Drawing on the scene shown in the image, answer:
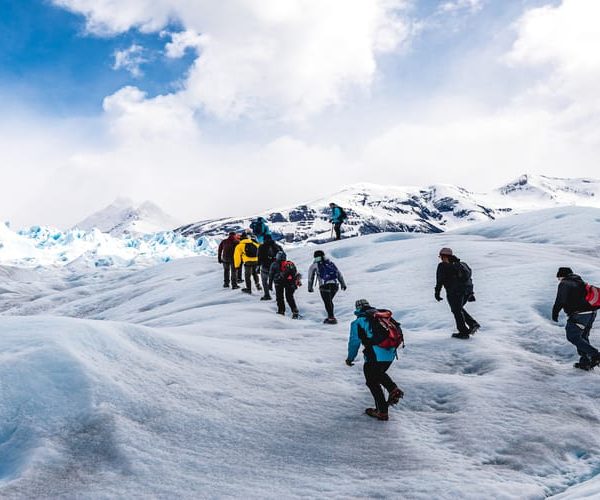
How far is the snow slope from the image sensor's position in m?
5.12

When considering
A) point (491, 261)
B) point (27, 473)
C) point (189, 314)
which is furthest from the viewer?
point (491, 261)

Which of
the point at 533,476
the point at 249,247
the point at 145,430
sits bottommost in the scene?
the point at 533,476

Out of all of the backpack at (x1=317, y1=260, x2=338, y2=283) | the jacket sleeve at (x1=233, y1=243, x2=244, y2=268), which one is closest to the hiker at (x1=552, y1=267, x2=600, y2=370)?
the backpack at (x1=317, y1=260, x2=338, y2=283)

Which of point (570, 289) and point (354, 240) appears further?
point (354, 240)

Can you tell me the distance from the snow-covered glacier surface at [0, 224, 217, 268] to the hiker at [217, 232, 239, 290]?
61.1m

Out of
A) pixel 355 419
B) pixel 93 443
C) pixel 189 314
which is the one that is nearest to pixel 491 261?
pixel 189 314

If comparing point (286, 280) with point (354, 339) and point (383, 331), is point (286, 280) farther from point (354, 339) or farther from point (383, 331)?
point (383, 331)

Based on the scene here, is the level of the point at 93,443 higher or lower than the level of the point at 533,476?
higher

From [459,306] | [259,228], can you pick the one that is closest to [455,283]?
[459,306]

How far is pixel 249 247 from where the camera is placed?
55.9 ft

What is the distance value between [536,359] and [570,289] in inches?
64.7

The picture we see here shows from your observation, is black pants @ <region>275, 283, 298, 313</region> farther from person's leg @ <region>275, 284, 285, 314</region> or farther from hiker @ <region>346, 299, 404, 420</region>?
hiker @ <region>346, 299, 404, 420</region>

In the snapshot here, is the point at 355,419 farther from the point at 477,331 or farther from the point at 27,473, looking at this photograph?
the point at 477,331

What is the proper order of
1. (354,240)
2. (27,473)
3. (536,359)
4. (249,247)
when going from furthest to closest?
(354,240), (249,247), (536,359), (27,473)
